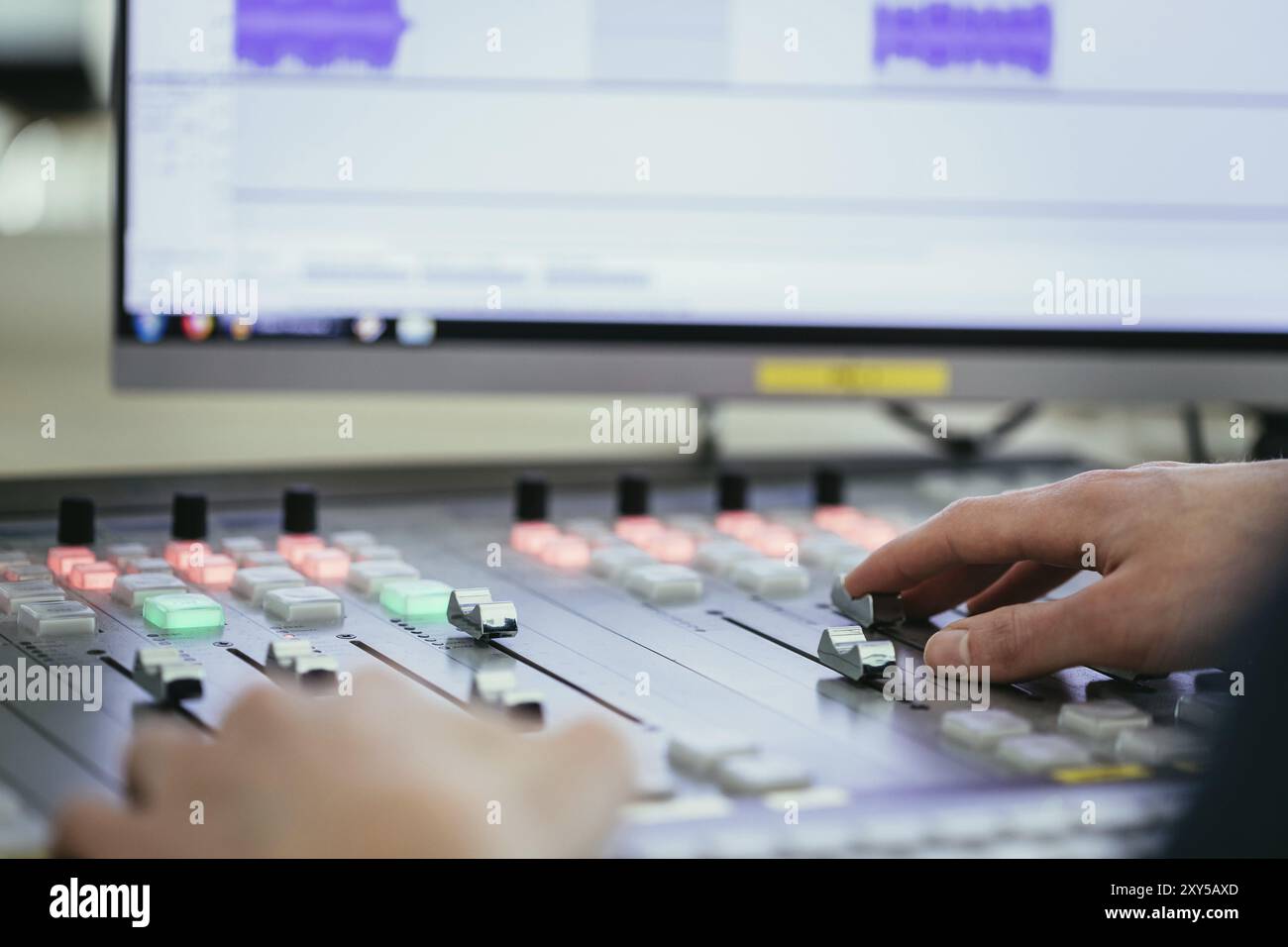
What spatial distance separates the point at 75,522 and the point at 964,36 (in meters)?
0.75

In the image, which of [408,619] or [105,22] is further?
[105,22]

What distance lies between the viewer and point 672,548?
0.96 m

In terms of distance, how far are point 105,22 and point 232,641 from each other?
2596 millimetres

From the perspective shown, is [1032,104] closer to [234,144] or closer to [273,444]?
[234,144]

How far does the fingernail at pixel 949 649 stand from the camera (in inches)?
27.0

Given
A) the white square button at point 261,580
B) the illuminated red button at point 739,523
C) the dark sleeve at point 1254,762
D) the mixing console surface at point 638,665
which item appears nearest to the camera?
the dark sleeve at point 1254,762

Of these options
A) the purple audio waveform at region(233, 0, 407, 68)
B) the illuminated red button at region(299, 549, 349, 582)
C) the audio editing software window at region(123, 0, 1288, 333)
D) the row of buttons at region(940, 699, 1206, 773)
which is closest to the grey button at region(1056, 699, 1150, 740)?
the row of buttons at region(940, 699, 1206, 773)

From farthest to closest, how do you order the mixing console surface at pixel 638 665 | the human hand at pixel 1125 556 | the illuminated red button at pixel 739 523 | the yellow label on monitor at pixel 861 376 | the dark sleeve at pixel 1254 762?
the yellow label on monitor at pixel 861 376
the illuminated red button at pixel 739 523
the human hand at pixel 1125 556
the mixing console surface at pixel 638 665
the dark sleeve at pixel 1254 762

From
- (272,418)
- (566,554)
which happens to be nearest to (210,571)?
(566,554)

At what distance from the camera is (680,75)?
108 cm

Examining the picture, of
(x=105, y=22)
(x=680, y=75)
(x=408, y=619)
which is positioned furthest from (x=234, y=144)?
(x=105, y=22)

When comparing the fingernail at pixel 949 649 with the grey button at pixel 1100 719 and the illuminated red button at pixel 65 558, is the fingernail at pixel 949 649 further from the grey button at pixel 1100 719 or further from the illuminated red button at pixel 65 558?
the illuminated red button at pixel 65 558

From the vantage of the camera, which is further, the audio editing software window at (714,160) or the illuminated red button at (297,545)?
the audio editing software window at (714,160)

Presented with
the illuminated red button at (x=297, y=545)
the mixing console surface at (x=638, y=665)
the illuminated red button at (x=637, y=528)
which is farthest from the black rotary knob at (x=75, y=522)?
the illuminated red button at (x=637, y=528)
